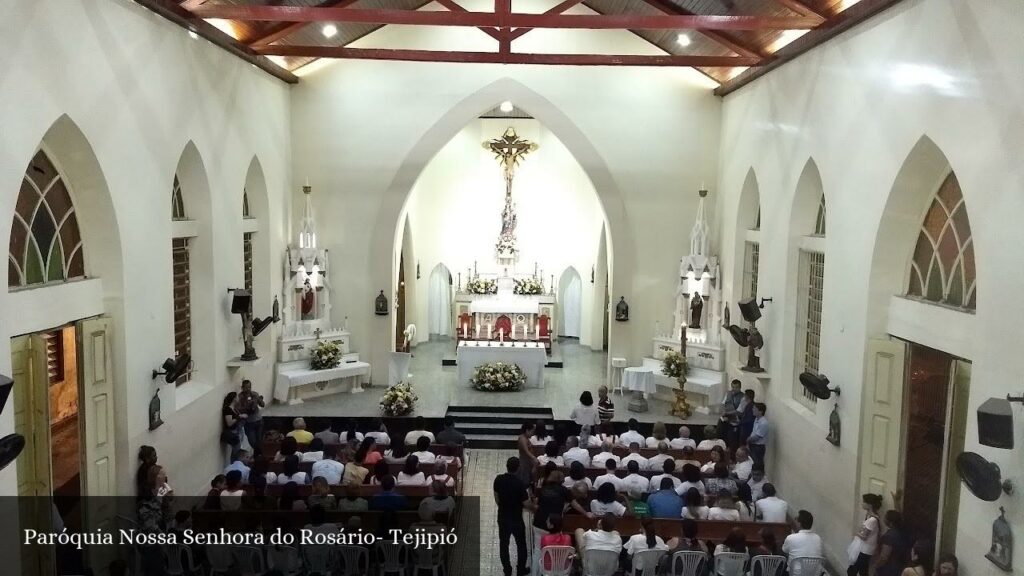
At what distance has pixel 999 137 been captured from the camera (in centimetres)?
694

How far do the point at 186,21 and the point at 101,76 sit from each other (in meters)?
2.58

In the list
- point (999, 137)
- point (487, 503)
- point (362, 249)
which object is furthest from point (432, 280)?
point (999, 137)

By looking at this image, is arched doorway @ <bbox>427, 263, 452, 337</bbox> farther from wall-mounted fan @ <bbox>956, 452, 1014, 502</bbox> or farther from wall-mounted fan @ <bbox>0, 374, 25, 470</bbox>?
wall-mounted fan @ <bbox>956, 452, 1014, 502</bbox>

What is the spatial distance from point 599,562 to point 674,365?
8213 mm

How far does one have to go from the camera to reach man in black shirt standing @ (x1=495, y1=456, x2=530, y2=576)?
9.59 metres

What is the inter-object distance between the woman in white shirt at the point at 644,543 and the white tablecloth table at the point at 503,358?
9.34m

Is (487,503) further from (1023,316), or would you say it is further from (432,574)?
(1023,316)

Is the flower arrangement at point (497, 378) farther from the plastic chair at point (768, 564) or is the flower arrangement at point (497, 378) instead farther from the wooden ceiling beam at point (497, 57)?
the plastic chair at point (768, 564)

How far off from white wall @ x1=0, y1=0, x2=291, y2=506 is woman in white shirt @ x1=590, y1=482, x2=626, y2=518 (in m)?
5.46

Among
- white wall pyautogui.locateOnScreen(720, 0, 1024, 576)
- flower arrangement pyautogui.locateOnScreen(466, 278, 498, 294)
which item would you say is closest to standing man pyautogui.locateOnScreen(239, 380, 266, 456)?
white wall pyautogui.locateOnScreen(720, 0, 1024, 576)

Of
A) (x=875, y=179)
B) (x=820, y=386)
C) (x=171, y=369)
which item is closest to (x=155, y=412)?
(x=171, y=369)

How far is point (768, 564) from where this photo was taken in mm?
8289

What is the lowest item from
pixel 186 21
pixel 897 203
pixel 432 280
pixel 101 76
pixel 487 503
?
pixel 487 503

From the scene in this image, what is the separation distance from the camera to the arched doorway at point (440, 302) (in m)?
24.1
